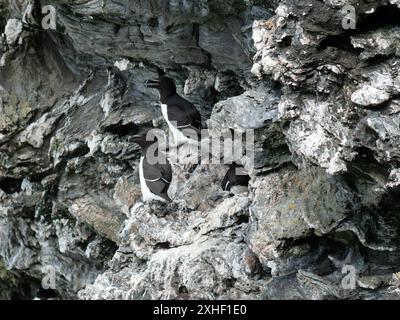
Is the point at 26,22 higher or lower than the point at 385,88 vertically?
higher

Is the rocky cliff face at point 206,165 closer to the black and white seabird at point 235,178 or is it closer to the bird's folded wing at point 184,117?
the black and white seabird at point 235,178

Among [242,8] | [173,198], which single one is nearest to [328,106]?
[242,8]

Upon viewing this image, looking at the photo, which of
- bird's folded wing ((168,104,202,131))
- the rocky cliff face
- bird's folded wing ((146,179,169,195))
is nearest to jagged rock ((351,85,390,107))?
the rocky cliff face

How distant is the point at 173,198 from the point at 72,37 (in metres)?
3.34

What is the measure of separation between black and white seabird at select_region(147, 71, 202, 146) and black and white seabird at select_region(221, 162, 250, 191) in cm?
102

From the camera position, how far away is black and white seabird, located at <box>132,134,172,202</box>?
1025 centimetres

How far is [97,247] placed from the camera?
13.0 m

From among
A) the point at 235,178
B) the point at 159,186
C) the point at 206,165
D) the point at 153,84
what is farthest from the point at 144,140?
the point at 235,178

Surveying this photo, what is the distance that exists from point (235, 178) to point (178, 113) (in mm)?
1494

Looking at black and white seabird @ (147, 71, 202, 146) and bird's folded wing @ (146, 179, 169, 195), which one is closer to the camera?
bird's folded wing @ (146, 179, 169, 195)

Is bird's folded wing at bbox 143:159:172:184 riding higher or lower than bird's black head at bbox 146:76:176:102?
lower

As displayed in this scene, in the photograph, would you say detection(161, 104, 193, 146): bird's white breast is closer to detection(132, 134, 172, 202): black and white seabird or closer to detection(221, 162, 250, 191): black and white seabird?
detection(132, 134, 172, 202): black and white seabird

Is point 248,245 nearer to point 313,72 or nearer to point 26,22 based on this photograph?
point 313,72

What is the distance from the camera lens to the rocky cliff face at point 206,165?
677 cm
